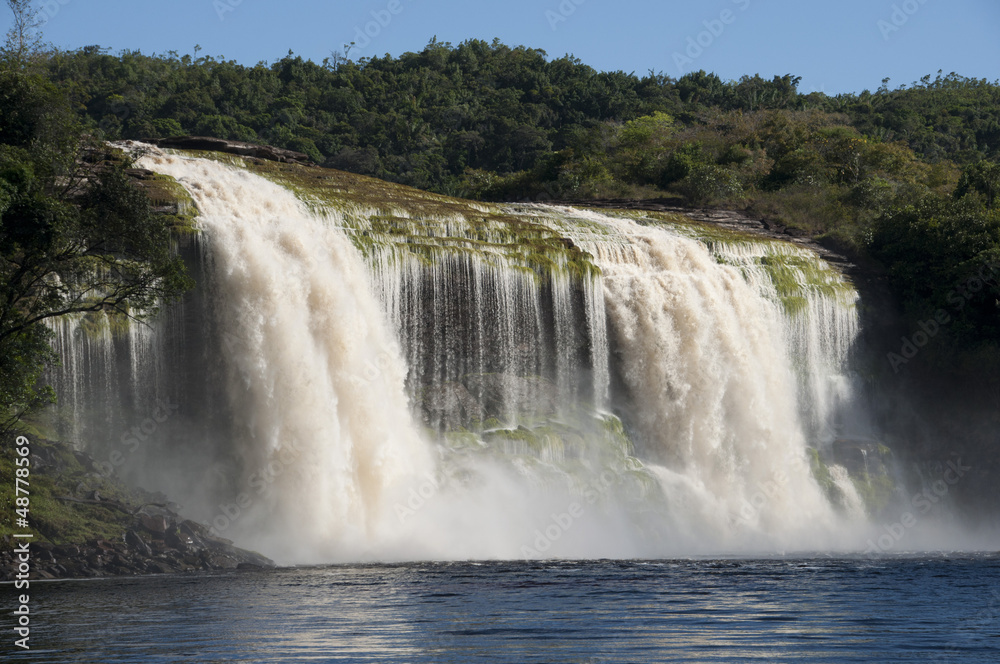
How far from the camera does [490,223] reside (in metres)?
35.0

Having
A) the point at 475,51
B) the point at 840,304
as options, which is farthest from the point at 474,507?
the point at 475,51

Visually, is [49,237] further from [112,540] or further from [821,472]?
[821,472]

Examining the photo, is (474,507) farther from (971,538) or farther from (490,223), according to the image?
(971,538)

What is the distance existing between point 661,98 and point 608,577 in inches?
2837

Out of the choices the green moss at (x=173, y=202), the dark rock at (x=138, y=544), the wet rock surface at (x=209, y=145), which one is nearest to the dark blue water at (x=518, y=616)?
the dark rock at (x=138, y=544)

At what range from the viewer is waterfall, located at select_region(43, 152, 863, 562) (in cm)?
2677

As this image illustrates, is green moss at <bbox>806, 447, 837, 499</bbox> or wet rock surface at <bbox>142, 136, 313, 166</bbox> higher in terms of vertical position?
wet rock surface at <bbox>142, 136, 313, 166</bbox>

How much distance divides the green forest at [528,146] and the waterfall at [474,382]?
3.41m

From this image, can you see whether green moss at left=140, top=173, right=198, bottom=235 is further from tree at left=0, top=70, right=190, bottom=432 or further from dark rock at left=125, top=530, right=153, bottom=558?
dark rock at left=125, top=530, right=153, bottom=558
